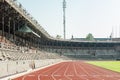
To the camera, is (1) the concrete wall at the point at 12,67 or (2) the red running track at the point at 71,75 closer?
(1) the concrete wall at the point at 12,67

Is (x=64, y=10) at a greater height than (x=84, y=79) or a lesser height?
greater

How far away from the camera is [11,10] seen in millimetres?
40938

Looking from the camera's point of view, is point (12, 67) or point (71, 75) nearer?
point (12, 67)

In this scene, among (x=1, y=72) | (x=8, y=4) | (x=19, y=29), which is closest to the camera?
(x=1, y=72)

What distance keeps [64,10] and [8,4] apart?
3704 inches

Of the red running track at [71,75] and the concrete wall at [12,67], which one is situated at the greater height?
the concrete wall at [12,67]

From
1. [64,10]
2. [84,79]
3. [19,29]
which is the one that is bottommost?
[84,79]

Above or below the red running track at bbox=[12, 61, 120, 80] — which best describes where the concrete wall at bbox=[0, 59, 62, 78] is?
above

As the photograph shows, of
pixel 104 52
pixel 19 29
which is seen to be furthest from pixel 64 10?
pixel 19 29

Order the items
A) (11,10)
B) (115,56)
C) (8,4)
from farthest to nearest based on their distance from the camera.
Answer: (115,56) < (11,10) < (8,4)

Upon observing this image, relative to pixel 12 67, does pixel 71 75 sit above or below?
below

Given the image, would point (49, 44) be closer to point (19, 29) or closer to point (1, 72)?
point (19, 29)

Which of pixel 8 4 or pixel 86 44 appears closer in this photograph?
pixel 8 4

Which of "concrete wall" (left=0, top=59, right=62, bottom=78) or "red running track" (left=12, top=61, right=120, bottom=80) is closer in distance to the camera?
"concrete wall" (left=0, top=59, right=62, bottom=78)
